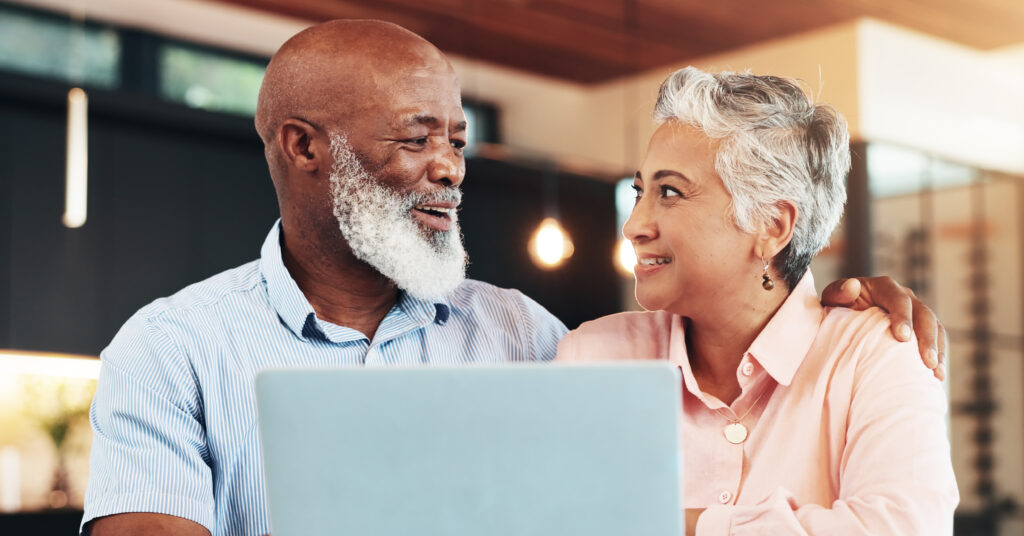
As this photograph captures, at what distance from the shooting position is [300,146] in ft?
6.55

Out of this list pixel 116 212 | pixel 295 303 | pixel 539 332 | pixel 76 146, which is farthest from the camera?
pixel 116 212

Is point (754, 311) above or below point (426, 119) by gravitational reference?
below

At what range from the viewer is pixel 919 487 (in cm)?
138

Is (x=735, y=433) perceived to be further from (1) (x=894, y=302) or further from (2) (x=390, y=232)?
(2) (x=390, y=232)

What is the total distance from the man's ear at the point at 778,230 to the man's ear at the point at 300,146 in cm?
79

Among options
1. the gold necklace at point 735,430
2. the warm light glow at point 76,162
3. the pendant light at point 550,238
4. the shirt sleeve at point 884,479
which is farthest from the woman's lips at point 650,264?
the pendant light at point 550,238

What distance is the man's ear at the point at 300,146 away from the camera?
198 centimetres

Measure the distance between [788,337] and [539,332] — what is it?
1.81 ft

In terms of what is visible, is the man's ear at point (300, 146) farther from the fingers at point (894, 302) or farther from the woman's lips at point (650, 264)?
the fingers at point (894, 302)

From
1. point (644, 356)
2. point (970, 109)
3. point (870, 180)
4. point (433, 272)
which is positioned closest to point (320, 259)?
point (433, 272)

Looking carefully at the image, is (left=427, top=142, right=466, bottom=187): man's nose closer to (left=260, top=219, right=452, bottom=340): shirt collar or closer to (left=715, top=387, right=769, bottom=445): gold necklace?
(left=260, top=219, right=452, bottom=340): shirt collar

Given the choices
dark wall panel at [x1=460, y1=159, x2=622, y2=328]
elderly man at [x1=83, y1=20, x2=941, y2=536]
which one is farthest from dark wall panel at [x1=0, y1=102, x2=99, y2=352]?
elderly man at [x1=83, y1=20, x2=941, y2=536]

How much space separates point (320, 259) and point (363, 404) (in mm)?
904

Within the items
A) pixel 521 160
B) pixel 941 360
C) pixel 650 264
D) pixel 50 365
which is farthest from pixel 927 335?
pixel 521 160
